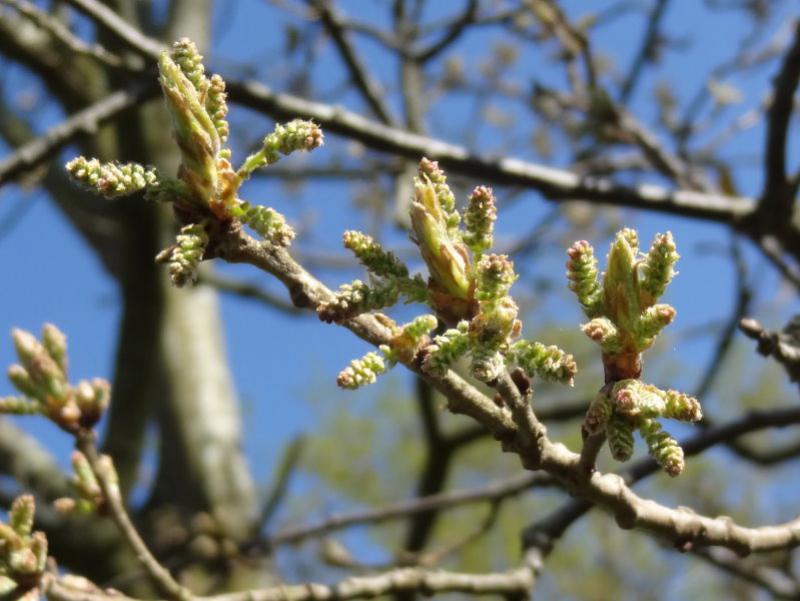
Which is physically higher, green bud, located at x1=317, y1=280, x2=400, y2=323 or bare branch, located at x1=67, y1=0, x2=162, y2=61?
bare branch, located at x1=67, y1=0, x2=162, y2=61

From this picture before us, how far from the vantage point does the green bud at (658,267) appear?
915 millimetres

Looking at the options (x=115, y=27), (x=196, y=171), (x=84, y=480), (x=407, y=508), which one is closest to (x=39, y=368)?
(x=84, y=480)

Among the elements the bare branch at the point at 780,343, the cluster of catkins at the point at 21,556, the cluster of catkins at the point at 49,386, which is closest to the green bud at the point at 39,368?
the cluster of catkins at the point at 49,386

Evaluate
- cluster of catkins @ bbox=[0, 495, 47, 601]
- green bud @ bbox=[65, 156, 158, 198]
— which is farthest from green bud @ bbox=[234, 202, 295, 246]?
cluster of catkins @ bbox=[0, 495, 47, 601]

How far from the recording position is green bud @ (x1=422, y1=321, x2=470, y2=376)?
885 mm

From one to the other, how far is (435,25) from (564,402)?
2.04 meters

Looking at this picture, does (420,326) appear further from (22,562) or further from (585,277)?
(22,562)

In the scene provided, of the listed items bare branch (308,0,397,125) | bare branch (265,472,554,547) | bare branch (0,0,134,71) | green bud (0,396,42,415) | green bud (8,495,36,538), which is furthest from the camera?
bare branch (308,0,397,125)

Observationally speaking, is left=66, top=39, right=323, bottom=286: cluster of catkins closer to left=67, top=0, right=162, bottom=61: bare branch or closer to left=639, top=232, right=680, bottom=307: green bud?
left=639, top=232, right=680, bottom=307: green bud

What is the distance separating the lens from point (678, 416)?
3.04ft

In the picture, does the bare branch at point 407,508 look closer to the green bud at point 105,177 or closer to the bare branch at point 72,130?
the bare branch at point 72,130

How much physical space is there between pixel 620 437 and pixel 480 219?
0.90 feet

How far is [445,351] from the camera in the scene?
0.89m

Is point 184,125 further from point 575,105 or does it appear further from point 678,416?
point 575,105
